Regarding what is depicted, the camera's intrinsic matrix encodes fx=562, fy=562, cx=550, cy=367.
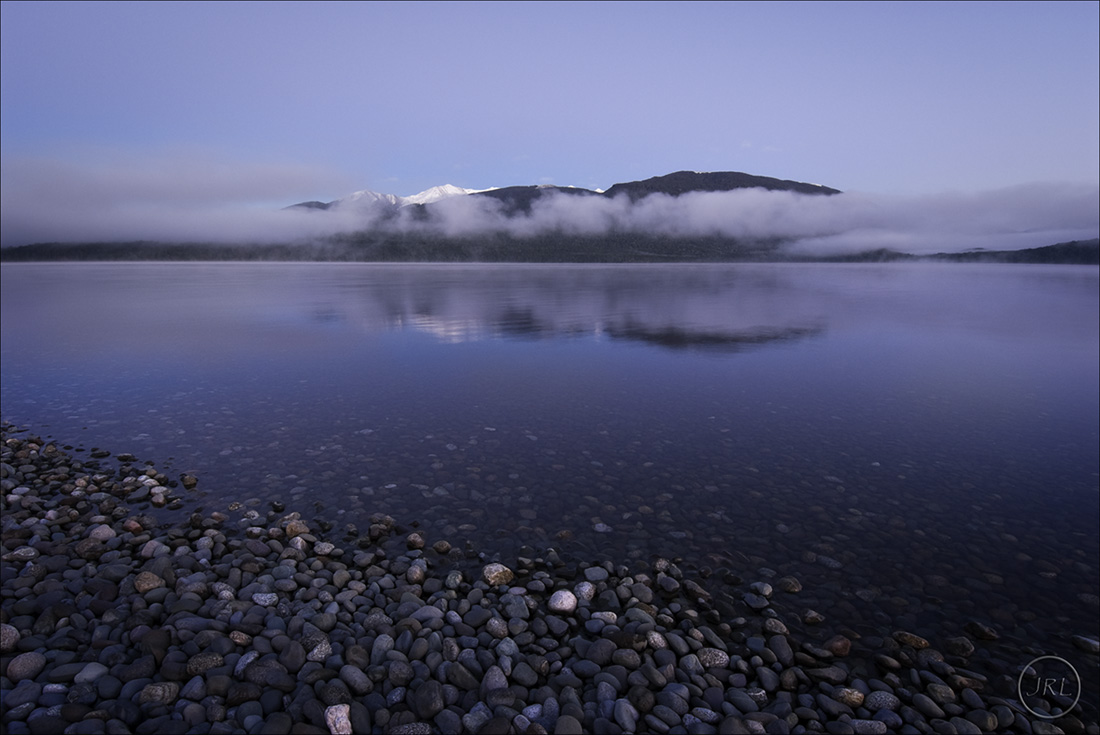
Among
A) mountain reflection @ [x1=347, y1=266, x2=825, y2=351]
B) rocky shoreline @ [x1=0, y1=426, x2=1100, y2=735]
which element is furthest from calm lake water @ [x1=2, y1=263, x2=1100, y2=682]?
mountain reflection @ [x1=347, y1=266, x2=825, y2=351]

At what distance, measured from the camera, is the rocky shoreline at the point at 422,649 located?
5543mm

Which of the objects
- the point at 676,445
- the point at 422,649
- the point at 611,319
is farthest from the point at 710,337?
the point at 422,649

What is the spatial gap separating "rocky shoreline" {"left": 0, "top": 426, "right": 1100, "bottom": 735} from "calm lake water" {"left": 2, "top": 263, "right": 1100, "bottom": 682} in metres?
0.83

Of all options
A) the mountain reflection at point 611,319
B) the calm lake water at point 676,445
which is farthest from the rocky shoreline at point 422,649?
the mountain reflection at point 611,319

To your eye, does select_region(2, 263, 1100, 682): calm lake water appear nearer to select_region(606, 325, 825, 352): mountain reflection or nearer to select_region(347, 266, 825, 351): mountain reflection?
select_region(606, 325, 825, 352): mountain reflection

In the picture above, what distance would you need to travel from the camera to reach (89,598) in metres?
7.24

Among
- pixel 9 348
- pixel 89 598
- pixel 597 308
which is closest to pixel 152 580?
pixel 89 598

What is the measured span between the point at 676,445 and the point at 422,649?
8265mm

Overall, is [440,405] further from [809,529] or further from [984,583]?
[984,583]

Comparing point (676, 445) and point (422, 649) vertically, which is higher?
point (422, 649)

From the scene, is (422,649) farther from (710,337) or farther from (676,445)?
Answer: (710,337)

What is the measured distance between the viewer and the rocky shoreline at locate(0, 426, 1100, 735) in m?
5.54

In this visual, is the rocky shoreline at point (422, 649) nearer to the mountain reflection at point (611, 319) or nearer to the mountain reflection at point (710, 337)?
the mountain reflection at point (710, 337)

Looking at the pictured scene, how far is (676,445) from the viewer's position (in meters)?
13.2
